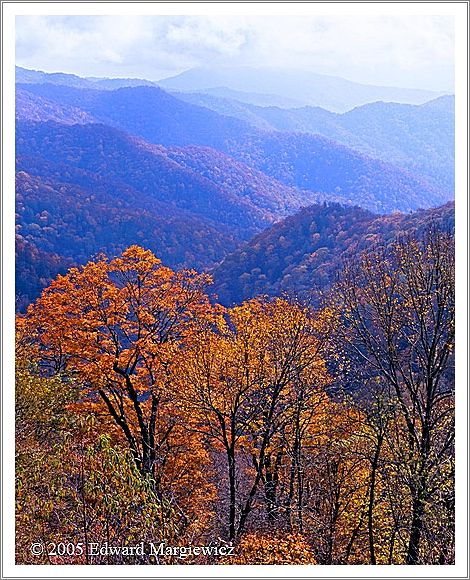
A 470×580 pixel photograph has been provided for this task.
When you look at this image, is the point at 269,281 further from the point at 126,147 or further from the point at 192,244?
the point at 126,147

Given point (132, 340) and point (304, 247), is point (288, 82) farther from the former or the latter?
point (132, 340)

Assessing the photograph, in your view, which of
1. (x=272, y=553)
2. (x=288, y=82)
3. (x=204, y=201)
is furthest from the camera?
(x=204, y=201)

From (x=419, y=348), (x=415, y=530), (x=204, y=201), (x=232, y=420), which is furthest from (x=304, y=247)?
(x=415, y=530)

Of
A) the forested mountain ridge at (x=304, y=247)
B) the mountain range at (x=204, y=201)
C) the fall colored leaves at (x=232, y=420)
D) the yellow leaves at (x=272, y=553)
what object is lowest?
the yellow leaves at (x=272, y=553)

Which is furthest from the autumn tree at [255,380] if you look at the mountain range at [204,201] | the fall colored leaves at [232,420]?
the mountain range at [204,201]

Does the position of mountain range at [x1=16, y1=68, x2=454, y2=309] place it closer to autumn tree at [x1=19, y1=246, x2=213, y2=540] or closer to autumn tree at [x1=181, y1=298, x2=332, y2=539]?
autumn tree at [x1=19, y1=246, x2=213, y2=540]

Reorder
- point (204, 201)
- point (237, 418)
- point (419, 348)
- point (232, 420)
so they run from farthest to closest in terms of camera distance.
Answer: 1. point (204, 201)
2. point (237, 418)
3. point (232, 420)
4. point (419, 348)

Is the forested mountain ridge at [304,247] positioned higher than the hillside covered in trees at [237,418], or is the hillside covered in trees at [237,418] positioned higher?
the forested mountain ridge at [304,247]

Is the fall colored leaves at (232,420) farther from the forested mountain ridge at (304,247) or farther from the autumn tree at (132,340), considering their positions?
the forested mountain ridge at (304,247)
